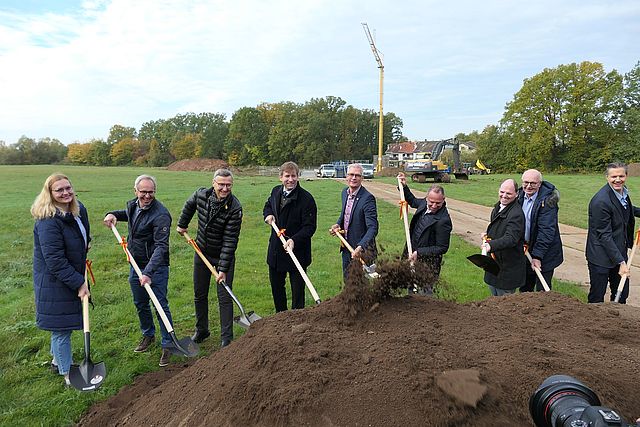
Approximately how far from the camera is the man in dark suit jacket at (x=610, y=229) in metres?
4.83

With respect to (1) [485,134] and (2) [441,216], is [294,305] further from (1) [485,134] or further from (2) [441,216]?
(1) [485,134]

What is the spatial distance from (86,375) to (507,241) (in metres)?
4.23

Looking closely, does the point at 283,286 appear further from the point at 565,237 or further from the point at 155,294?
the point at 565,237

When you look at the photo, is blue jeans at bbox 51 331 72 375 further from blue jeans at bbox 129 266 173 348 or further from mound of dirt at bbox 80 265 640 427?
blue jeans at bbox 129 266 173 348

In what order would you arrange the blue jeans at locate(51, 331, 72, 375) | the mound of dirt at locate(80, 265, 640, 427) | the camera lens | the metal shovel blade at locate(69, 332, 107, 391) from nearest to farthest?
1. the camera lens
2. the mound of dirt at locate(80, 265, 640, 427)
3. the metal shovel blade at locate(69, 332, 107, 391)
4. the blue jeans at locate(51, 331, 72, 375)

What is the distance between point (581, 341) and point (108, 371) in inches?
173

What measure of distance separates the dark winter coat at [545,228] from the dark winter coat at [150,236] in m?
4.04

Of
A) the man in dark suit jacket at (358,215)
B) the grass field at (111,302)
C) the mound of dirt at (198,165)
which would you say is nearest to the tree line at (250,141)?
the mound of dirt at (198,165)

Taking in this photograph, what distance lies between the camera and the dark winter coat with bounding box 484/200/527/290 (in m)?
4.61

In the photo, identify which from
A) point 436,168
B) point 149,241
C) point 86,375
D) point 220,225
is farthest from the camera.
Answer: point 436,168

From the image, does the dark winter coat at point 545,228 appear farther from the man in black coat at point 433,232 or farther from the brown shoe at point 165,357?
the brown shoe at point 165,357

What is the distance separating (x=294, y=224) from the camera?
204 inches

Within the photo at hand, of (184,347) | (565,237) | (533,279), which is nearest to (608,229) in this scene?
(533,279)

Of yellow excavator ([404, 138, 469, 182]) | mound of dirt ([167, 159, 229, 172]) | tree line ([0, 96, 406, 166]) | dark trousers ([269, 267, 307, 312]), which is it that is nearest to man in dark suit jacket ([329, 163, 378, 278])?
dark trousers ([269, 267, 307, 312])
